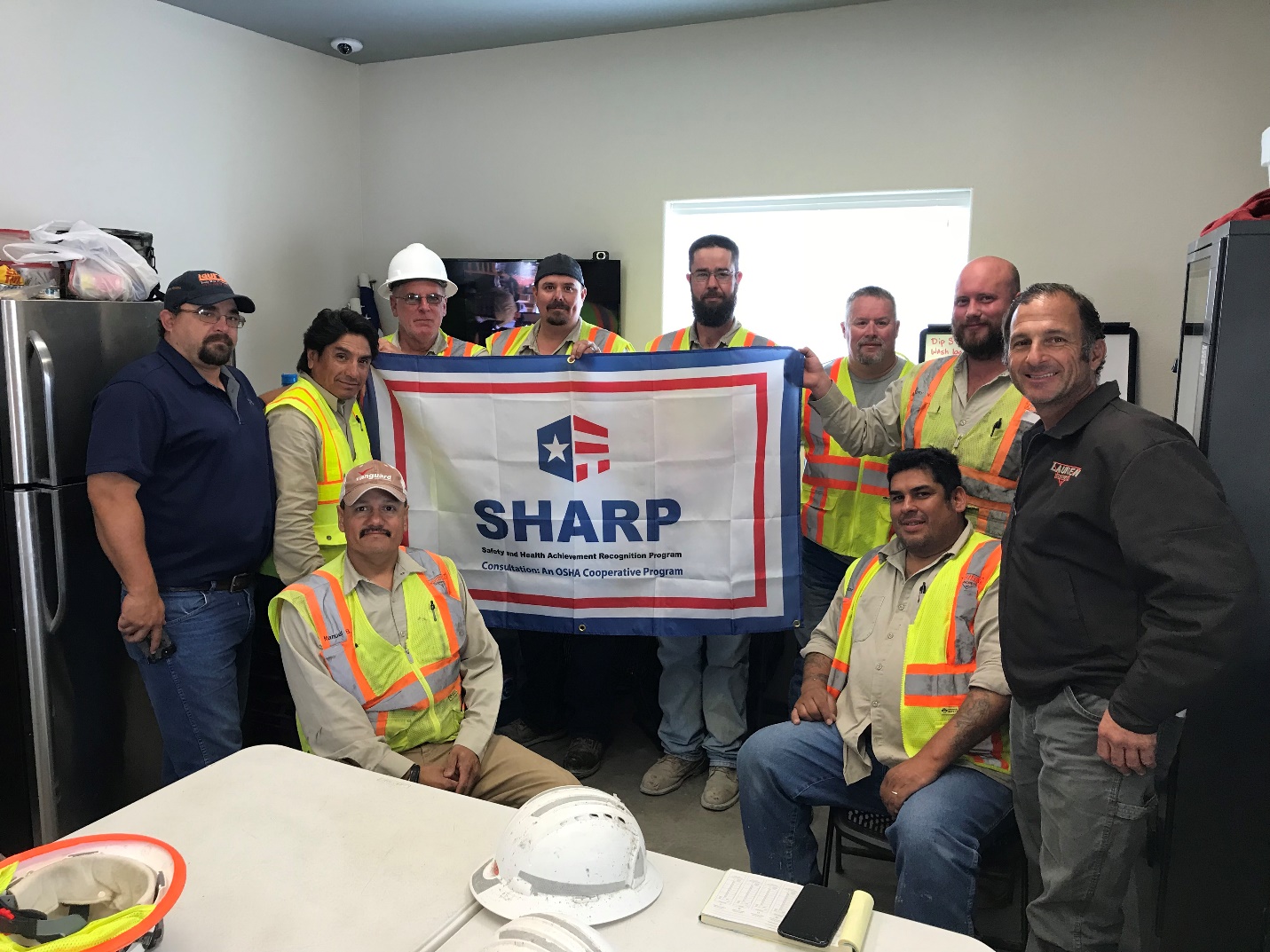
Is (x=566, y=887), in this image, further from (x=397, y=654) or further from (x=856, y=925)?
(x=397, y=654)

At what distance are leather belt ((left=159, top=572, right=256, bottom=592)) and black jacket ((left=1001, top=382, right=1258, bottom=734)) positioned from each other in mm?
2114

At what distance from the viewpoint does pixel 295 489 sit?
2711mm

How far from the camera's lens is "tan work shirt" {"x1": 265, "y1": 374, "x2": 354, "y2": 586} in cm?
269

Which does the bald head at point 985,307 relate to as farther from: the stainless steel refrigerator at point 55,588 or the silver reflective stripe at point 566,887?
the stainless steel refrigerator at point 55,588

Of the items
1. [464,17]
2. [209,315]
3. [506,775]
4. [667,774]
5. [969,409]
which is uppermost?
[464,17]

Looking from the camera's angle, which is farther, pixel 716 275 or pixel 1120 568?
pixel 716 275

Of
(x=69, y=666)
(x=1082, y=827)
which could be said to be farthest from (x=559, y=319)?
(x=1082, y=827)

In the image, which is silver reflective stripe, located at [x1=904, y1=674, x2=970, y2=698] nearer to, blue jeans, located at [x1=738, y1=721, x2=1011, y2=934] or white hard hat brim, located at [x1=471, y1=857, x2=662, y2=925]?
blue jeans, located at [x1=738, y1=721, x2=1011, y2=934]

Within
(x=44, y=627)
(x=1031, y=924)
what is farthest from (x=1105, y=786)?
(x=44, y=627)

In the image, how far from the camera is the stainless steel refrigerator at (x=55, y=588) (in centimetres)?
267

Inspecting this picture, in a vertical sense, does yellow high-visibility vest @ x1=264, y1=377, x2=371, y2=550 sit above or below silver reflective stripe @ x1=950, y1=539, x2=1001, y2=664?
above

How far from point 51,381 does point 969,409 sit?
2.80 m

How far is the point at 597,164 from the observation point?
16.1ft

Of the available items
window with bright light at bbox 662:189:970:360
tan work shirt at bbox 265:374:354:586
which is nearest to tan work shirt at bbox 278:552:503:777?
tan work shirt at bbox 265:374:354:586
